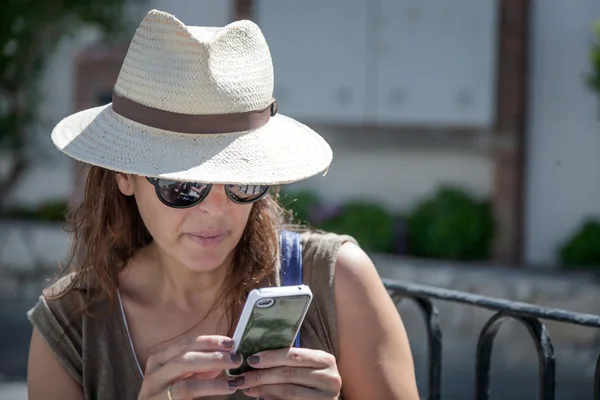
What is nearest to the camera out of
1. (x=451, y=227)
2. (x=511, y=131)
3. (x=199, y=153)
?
(x=199, y=153)

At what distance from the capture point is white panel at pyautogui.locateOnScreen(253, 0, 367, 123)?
8102mm

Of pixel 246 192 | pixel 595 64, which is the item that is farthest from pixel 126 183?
pixel 595 64

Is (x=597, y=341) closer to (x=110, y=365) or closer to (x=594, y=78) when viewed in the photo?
(x=594, y=78)

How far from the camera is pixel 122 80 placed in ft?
7.20

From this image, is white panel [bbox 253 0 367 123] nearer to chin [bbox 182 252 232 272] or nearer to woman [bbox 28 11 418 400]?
woman [bbox 28 11 418 400]

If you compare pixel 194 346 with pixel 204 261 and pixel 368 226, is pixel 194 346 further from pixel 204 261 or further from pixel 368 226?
pixel 368 226

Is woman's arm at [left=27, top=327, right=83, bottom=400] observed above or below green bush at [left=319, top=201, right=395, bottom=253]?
above

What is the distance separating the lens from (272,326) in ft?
6.20

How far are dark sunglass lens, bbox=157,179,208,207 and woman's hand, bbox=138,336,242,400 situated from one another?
32 cm

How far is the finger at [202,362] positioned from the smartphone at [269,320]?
0.02 metres

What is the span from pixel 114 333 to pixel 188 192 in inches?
17.9

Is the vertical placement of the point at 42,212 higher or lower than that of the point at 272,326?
lower

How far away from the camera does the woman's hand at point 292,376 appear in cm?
192

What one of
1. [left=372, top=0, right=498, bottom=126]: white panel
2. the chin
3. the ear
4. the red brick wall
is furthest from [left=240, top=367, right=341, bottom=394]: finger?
[left=372, top=0, right=498, bottom=126]: white panel
